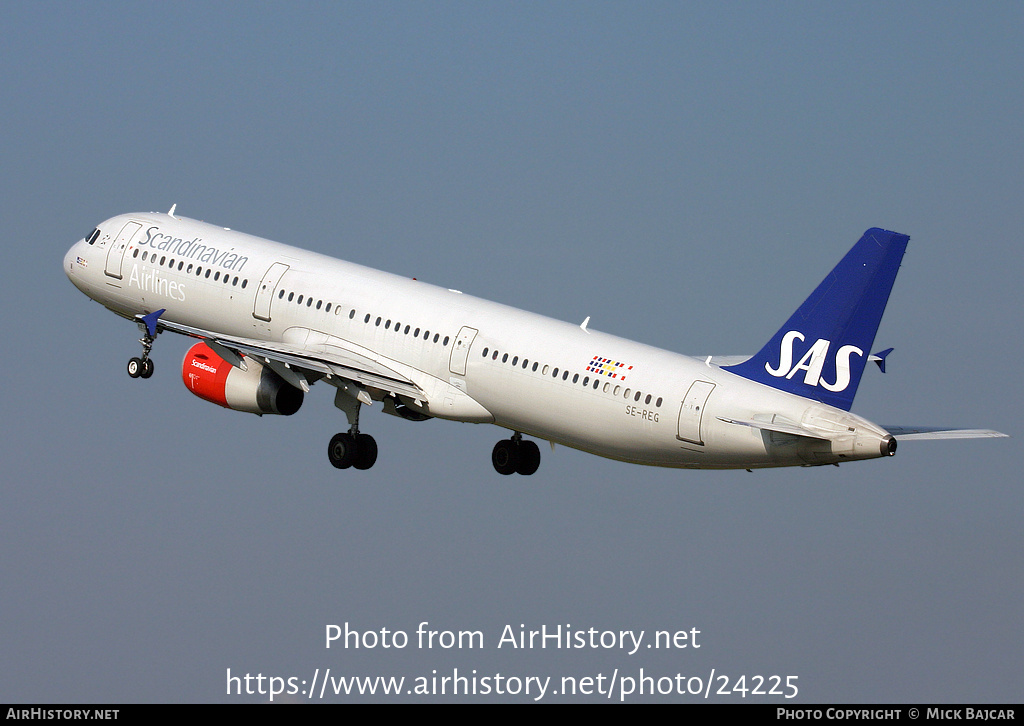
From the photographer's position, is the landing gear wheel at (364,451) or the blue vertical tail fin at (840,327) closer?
the blue vertical tail fin at (840,327)

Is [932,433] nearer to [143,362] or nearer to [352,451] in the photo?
[352,451]

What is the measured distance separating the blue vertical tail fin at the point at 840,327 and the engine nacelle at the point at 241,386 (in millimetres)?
15651

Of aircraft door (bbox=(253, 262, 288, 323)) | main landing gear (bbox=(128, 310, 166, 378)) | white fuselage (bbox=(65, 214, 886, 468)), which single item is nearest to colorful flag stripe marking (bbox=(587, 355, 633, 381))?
white fuselage (bbox=(65, 214, 886, 468))

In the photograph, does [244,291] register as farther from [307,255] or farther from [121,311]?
[121,311]

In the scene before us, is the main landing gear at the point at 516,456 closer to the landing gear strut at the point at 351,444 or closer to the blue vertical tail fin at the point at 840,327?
the landing gear strut at the point at 351,444

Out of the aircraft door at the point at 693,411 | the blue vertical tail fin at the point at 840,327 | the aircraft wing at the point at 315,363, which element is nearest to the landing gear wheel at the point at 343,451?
the aircraft wing at the point at 315,363

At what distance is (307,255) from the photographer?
58.1 meters

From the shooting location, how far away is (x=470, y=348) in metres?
53.6

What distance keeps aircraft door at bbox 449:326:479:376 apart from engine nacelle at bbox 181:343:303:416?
19.8 ft

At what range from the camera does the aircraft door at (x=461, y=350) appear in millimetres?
53688

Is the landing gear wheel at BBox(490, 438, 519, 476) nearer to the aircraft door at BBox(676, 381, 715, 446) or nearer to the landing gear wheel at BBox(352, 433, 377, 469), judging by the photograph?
the landing gear wheel at BBox(352, 433, 377, 469)

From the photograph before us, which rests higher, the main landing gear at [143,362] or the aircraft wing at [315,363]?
the main landing gear at [143,362]

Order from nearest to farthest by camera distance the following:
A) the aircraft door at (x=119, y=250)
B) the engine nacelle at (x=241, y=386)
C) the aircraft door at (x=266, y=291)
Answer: the engine nacelle at (x=241, y=386), the aircraft door at (x=266, y=291), the aircraft door at (x=119, y=250)

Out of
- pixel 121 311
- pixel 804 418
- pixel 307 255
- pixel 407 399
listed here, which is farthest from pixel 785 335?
pixel 121 311
